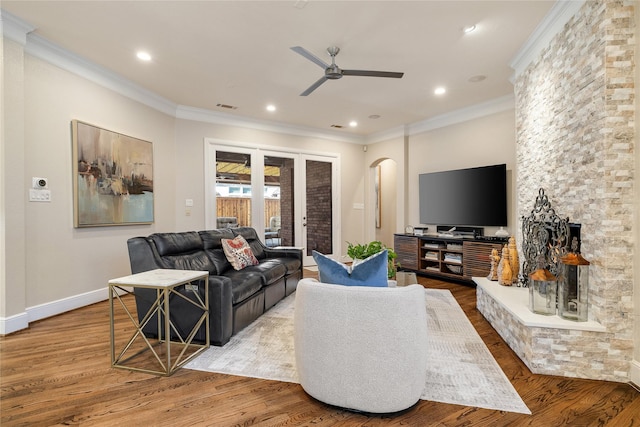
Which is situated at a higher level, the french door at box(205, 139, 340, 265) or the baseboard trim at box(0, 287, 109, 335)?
the french door at box(205, 139, 340, 265)

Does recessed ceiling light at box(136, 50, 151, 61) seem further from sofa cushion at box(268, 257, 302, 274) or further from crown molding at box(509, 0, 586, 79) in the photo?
crown molding at box(509, 0, 586, 79)

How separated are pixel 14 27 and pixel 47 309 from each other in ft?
8.77

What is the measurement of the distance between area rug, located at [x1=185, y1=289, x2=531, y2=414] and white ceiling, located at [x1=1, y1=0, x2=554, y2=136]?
2762 millimetres

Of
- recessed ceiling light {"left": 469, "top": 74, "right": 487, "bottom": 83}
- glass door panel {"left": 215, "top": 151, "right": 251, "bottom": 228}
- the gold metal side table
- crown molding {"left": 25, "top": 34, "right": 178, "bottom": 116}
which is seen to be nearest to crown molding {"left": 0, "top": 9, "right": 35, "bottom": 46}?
crown molding {"left": 25, "top": 34, "right": 178, "bottom": 116}

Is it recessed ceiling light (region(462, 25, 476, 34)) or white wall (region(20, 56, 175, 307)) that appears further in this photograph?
white wall (region(20, 56, 175, 307))

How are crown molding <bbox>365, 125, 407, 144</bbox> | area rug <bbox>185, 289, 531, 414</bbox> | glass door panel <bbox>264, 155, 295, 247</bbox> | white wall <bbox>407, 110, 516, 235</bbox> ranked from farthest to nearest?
1. crown molding <bbox>365, 125, 407, 144</bbox>
2. glass door panel <bbox>264, 155, 295, 247</bbox>
3. white wall <bbox>407, 110, 516, 235</bbox>
4. area rug <bbox>185, 289, 531, 414</bbox>

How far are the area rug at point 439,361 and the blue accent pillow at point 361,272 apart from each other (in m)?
0.78

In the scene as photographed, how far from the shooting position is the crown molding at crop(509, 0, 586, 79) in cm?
252

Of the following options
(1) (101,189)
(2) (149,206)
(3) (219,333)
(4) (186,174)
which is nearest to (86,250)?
(1) (101,189)

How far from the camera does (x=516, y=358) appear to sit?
2404 millimetres

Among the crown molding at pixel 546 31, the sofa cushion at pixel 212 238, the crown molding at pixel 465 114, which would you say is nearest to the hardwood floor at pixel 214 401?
the sofa cushion at pixel 212 238

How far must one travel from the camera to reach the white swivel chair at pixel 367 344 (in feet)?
5.42

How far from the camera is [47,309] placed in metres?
3.30

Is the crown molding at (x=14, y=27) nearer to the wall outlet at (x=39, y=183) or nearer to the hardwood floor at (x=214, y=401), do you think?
the wall outlet at (x=39, y=183)
